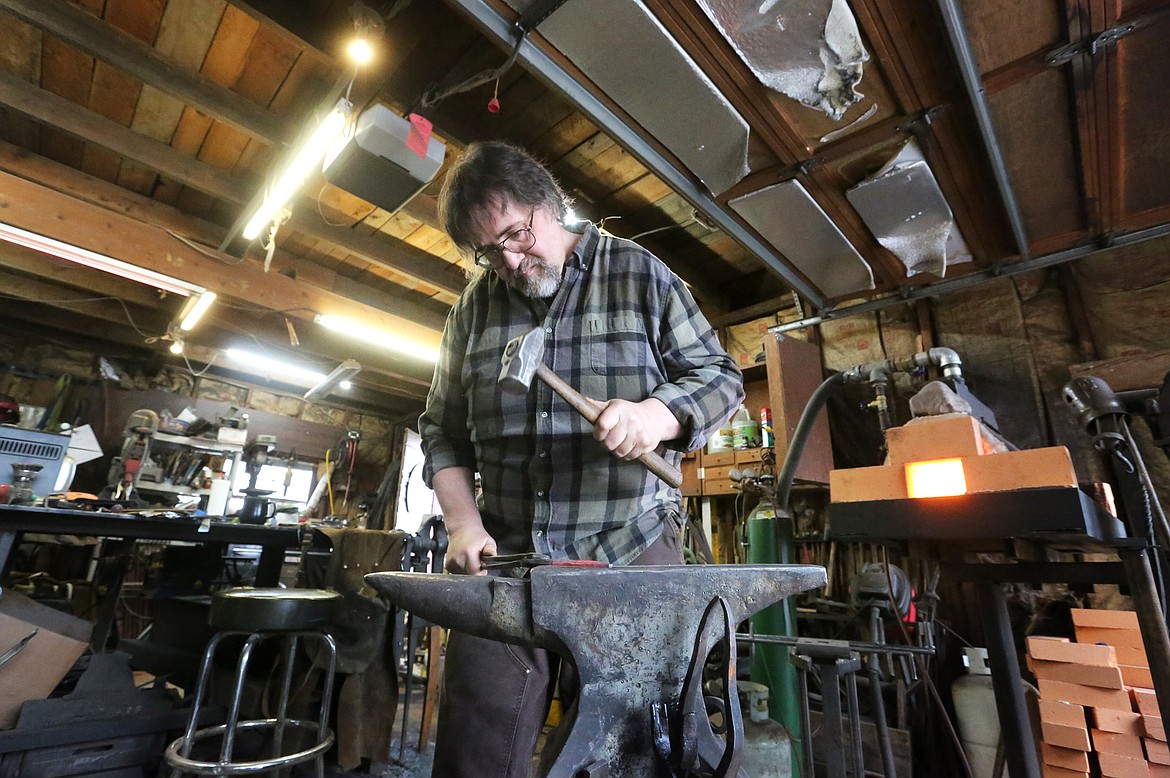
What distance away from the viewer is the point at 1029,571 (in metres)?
1.76

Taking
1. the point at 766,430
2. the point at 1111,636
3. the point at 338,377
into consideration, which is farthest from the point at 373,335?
the point at 1111,636

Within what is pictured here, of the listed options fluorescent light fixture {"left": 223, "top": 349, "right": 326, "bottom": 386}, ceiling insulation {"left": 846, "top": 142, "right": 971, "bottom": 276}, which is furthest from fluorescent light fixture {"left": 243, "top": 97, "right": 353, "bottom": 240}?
fluorescent light fixture {"left": 223, "top": 349, "right": 326, "bottom": 386}

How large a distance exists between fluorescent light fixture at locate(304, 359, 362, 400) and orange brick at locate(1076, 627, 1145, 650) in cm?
554

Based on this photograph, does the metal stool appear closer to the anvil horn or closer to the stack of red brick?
the anvil horn

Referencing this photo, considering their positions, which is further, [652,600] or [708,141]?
[708,141]

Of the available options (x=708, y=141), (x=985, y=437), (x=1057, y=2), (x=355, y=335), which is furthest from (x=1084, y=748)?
(x=355, y=335)

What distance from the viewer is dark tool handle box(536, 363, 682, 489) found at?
3.26ft

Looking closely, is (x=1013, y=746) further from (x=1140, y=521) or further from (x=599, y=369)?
(x=599, y=369)

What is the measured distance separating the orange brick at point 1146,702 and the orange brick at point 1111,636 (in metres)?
0.21

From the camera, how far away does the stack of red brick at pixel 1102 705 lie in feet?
6.38

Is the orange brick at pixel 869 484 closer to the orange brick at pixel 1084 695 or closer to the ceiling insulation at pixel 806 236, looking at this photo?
the orange brick at pixel 1084 695

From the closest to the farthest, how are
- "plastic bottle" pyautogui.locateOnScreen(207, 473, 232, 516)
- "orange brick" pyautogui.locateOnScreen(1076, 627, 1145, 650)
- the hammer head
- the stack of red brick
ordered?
1. the hammer head
2. the stack of red brick
3. "orange brick" pyautogui.locateOnScreen(1076, 627, 1145, 650)
4. "plastic bottle" pyautogui.locateOnScreen(207, 473, 232, 516)

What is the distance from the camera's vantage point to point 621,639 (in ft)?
2.15

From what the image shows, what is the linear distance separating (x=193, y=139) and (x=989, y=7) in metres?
3.89
